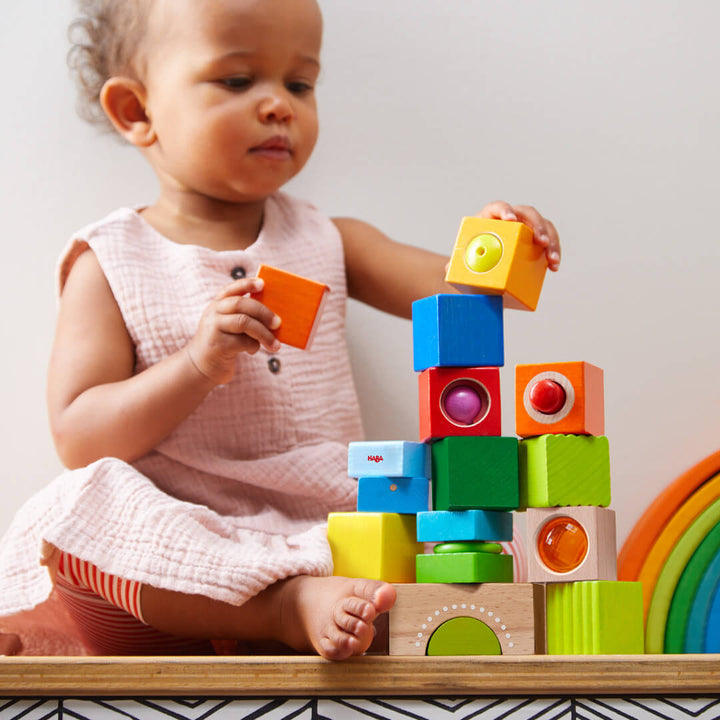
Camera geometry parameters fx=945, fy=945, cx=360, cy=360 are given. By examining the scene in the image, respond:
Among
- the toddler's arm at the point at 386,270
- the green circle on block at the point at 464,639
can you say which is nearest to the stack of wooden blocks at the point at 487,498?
the green circle on block at the point at 464,639

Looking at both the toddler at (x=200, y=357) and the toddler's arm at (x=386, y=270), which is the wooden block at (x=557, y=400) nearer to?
the toddler at (x=200, y=357)

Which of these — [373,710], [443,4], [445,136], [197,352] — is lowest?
[373,710]

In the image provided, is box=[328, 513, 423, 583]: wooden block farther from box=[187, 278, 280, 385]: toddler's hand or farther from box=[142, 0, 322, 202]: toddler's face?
box=[142, 0, 322, 202]: toddler's face

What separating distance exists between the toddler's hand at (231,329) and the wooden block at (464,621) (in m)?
0.25

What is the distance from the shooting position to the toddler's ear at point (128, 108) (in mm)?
1050

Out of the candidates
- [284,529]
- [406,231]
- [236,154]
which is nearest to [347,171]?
[406,231]

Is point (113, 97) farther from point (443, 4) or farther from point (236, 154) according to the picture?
point (443, 4)

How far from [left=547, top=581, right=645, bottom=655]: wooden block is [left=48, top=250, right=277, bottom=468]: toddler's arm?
0.32m

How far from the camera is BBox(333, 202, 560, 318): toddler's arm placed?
1.04m

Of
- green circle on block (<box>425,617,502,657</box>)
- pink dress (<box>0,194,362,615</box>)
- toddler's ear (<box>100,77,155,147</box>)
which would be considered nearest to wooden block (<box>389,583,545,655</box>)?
green circle on block (<box>425,617,502,657</box>)

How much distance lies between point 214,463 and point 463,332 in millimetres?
360

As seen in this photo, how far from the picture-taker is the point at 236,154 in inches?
38.6

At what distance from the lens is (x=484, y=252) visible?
2.32ft

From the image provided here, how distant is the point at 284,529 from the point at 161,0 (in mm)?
571
